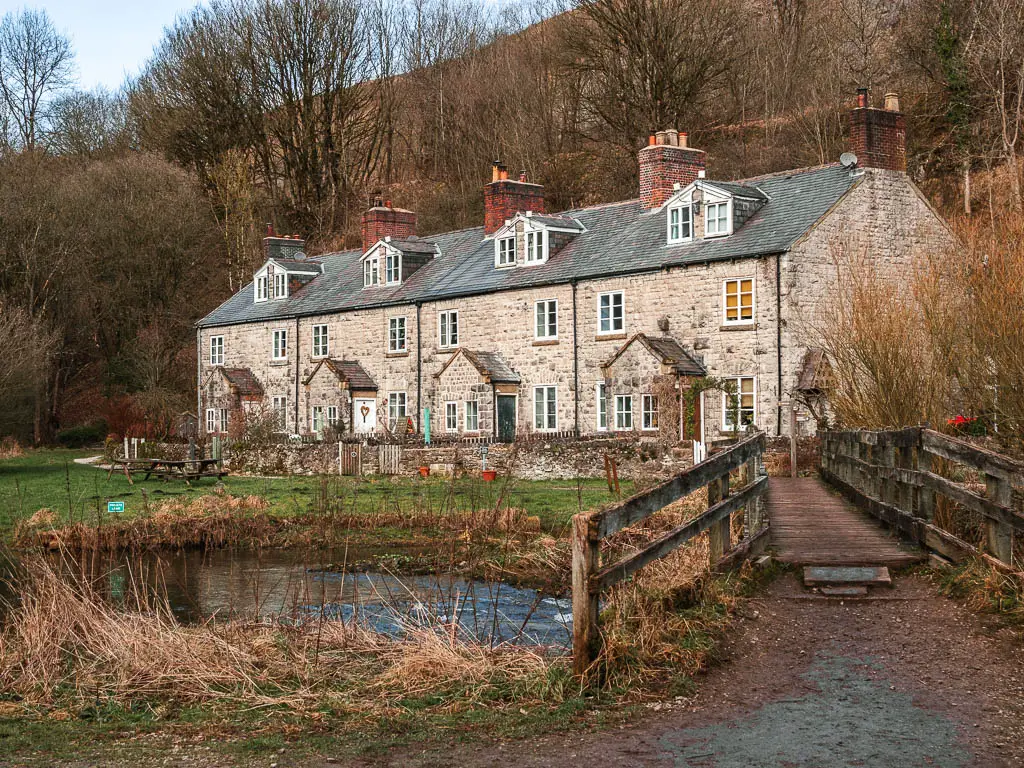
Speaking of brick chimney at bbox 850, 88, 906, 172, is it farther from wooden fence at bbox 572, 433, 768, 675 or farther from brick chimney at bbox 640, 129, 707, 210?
wooden fence at bbox 572, 433, 768, 675

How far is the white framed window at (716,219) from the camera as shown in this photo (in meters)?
32.0

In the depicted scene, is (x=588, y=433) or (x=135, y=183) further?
(x=135, y=183)

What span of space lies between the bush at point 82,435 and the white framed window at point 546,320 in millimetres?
23853

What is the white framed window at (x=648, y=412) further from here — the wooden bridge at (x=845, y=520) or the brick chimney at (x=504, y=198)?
the wooden bridge at (x=845, y=520)

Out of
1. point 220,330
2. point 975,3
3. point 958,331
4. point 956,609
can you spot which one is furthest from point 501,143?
point 956,609

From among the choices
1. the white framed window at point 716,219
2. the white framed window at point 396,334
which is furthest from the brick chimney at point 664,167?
the white framed window at point 396,334

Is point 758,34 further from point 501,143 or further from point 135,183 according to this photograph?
point 135,183

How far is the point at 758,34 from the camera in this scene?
53469 millimetres

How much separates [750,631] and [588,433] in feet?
Result: 82.0

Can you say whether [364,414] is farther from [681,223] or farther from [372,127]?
[372,127]

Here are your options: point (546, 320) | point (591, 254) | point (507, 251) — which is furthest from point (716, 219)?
point (507, 251)

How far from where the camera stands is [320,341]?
43938mm

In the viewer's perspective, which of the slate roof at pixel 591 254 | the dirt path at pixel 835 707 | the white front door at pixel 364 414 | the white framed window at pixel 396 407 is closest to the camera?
the dirt path at pixel 835 707

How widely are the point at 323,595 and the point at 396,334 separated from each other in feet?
106
